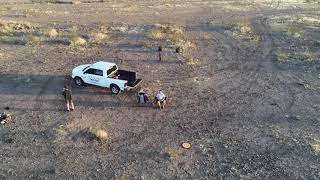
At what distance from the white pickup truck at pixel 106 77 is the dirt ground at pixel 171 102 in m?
0.61

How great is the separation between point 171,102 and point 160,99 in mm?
1435

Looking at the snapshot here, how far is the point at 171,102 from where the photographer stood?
2631 cm

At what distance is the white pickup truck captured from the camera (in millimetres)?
26913

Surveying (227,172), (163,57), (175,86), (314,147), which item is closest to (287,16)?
(163,57)

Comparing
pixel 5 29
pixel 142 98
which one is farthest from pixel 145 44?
pixel 5 29

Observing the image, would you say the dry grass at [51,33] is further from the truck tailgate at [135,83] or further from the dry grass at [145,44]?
the truck tailgate at [135,83]

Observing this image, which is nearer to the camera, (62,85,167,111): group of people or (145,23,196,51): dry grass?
(62,85,167,111): group of people

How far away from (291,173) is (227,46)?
18462 millimetres

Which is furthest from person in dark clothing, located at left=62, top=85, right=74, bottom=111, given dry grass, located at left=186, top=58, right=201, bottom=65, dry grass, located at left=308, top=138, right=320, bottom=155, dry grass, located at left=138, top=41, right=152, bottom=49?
dry grass, located at left=308, top=138, right=320, bottom=155

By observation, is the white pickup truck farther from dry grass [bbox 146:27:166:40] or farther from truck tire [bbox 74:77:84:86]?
dry grass [bbox 146:27:166:40]

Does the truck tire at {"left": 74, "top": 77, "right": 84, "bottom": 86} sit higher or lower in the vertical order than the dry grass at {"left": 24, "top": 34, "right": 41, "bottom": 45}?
lower

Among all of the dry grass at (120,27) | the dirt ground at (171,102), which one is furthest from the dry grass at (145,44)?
the dry grass at (120,27)

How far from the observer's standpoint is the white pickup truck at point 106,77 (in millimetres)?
26913

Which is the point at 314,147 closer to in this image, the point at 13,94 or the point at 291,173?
the point at 291,173
